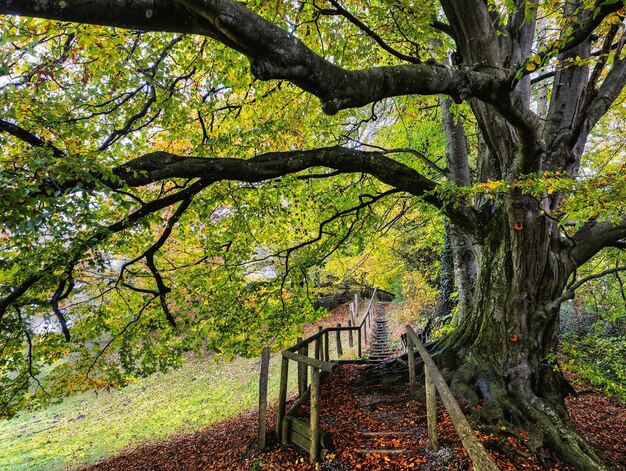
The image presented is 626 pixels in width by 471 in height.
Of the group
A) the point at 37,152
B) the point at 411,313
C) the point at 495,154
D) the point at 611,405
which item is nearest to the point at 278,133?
the point at 495,154

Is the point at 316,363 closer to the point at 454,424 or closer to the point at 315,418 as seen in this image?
the point at 315,418

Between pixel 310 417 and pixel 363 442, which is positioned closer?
pixel 363 442

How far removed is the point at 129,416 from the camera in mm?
12516

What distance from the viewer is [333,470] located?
4.27m

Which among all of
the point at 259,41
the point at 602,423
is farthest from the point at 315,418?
the point at 602,423

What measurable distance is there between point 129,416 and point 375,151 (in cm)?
1279

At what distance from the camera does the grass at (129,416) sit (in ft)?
33.1

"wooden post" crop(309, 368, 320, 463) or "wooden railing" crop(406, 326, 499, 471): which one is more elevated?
"wooden railing" crop(406, 326, 499, 471)

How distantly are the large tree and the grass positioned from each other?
6.58m

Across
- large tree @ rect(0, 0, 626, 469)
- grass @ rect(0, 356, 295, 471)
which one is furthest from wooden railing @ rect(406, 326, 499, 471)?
grass @ rect(0, 356, 295, 471)

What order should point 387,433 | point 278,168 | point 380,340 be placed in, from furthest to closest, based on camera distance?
point 380,340 < point 387,433 < point 278,168

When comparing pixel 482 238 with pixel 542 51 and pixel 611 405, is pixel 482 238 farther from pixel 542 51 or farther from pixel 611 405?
pixel 611 405

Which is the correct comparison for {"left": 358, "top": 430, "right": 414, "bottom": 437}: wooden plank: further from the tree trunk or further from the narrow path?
the narrow path

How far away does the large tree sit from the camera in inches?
122
